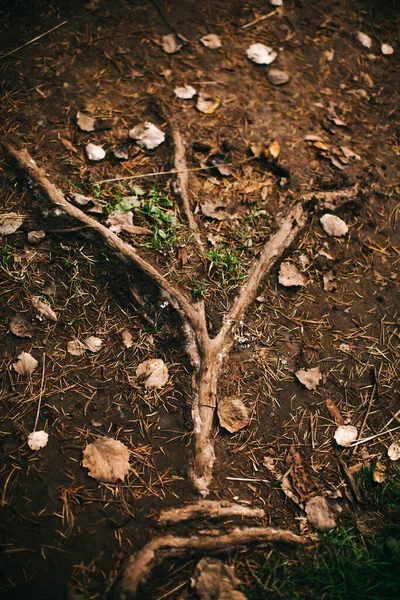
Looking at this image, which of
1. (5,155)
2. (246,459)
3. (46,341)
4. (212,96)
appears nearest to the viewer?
(246,459)

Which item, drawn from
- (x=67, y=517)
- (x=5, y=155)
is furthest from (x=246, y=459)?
(x=5, y=155)

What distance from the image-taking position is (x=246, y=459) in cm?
203

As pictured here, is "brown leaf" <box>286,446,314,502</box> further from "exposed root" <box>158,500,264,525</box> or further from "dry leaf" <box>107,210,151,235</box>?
"dry leaf" <box>107,210,151,235</box>

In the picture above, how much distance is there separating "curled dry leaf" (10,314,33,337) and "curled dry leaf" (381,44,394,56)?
153 inches

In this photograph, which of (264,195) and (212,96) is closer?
(264,195)

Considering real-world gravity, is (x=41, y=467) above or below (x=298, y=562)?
above

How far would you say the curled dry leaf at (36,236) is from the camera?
2395mm

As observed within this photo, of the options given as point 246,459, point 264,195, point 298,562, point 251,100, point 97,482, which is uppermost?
point 251,100

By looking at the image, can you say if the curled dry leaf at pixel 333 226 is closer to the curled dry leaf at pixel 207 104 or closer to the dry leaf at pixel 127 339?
the curled dry leaf at pixel 207 104

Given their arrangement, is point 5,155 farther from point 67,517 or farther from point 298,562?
point 298,562

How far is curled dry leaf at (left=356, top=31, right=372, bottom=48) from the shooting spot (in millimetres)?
3617

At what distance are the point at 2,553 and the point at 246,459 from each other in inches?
46.9

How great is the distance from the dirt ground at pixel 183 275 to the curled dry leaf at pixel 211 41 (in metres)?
0.05

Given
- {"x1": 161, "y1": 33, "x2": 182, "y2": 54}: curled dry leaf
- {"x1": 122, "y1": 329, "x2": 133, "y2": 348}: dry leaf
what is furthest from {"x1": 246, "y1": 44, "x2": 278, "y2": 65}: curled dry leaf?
{"x1": 122, "y1": 329, "x2": 133, "y2": 348}: dry leaf
